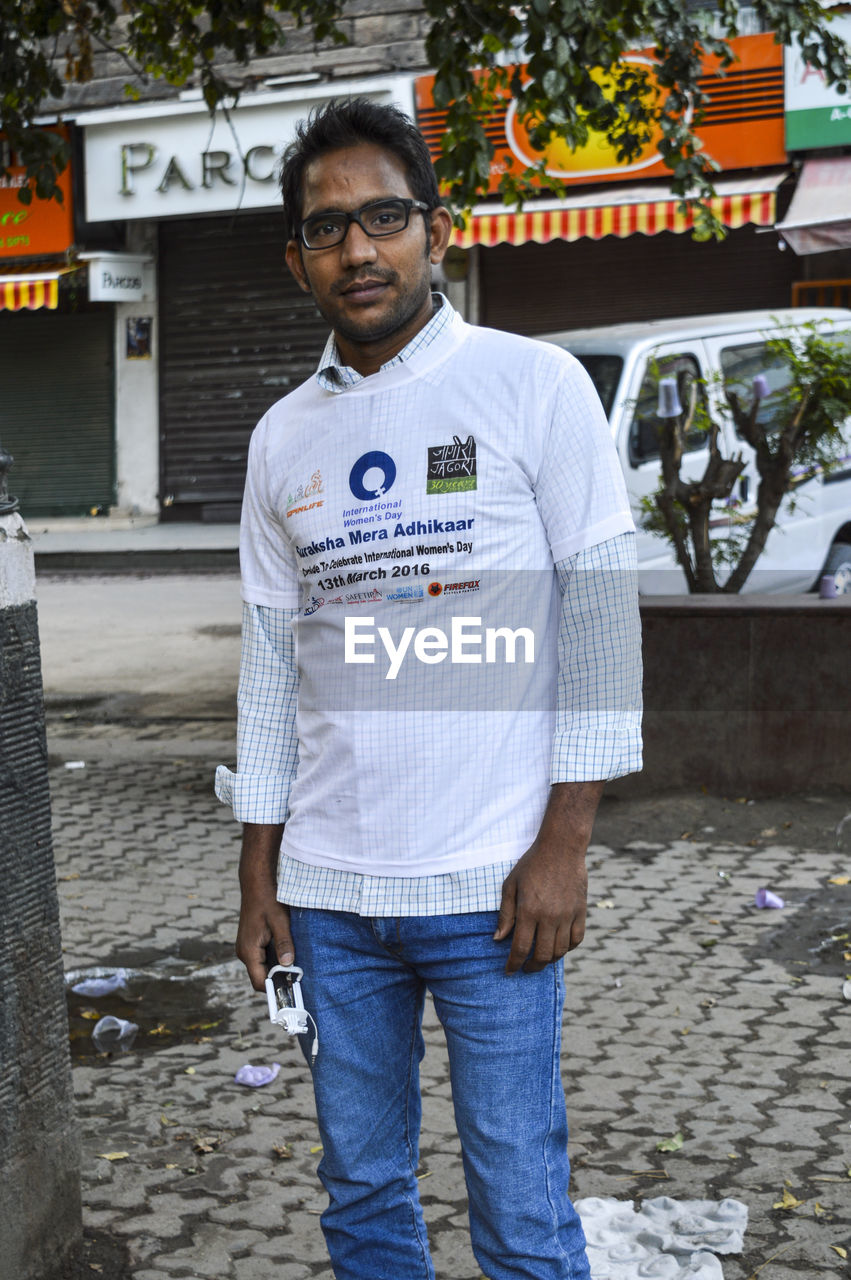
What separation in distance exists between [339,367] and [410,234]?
219 millimetres

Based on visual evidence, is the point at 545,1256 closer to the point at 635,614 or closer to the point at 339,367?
the point at 635,614

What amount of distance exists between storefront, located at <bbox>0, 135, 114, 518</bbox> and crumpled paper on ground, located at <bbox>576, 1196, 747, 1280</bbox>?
1762cm

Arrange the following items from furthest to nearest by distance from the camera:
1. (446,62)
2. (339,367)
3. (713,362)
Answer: (713,362), (446,62), (339,367)

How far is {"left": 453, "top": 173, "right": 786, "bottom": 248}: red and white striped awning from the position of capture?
1495 cm

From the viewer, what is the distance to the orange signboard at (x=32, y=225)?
1900cm

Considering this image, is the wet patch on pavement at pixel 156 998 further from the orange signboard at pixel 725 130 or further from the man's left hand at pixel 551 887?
the orange signboard at pixel 725 130

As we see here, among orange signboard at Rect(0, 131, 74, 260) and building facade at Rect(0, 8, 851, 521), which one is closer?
building facade at Rect(0, 8, 851, 521)

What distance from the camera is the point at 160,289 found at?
1969 cm

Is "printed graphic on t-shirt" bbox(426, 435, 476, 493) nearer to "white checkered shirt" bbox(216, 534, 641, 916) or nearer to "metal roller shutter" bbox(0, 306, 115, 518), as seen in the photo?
"white checkered shirt" bbox(216, 534, 641, 916)

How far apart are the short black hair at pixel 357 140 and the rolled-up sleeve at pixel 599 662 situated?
63cm

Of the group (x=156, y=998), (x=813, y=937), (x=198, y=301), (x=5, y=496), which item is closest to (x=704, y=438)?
(x=813, y=937)

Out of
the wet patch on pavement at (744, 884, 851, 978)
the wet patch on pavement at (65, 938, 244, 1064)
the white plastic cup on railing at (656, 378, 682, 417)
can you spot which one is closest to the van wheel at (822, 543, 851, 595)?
the white plastic cup on railing at (656, 378, 682, 417)

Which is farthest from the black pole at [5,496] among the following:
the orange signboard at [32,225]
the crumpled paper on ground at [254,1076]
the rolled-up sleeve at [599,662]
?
the orange signboard at [32,225]

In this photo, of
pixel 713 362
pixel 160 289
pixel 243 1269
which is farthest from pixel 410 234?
pixel 160 289
